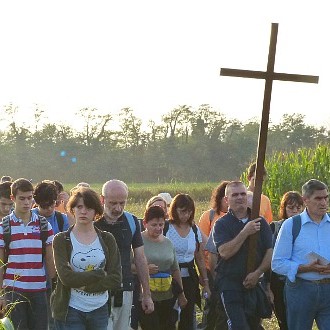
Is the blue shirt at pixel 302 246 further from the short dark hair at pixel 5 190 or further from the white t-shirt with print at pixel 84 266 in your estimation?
the short dark hair at pixel 5 190

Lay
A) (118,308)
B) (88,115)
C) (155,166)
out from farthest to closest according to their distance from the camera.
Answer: (88,115) → (155,166) → (118,308)

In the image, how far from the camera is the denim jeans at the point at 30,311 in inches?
356

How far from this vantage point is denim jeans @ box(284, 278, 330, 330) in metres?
9.13

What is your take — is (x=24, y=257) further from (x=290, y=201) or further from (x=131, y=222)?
(x=290, y=201)

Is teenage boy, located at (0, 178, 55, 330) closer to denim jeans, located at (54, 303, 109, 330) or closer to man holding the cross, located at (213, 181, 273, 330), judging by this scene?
denim jeans, located at (54, 303, 109, 330)

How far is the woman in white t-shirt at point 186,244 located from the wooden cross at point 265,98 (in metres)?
1.33

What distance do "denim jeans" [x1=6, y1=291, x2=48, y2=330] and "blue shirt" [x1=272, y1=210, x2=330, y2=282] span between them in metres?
2.22

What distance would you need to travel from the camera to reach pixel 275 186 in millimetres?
27453

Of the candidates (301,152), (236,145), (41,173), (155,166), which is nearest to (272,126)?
(236,145)

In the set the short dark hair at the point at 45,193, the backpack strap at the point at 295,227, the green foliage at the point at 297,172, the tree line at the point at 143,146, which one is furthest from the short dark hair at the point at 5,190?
the tree line at the point at 143,146

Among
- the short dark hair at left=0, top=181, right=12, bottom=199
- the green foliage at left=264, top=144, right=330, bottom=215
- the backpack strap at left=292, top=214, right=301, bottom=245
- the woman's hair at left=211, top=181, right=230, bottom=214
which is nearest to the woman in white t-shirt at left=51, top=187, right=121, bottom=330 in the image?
the backpack strap at left=292, top=214, right=301, bottom=245

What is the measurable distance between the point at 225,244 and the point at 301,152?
19681 millimetres

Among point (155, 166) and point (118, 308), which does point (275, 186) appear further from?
point (155, 166)

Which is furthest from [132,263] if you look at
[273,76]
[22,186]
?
[273,76]
